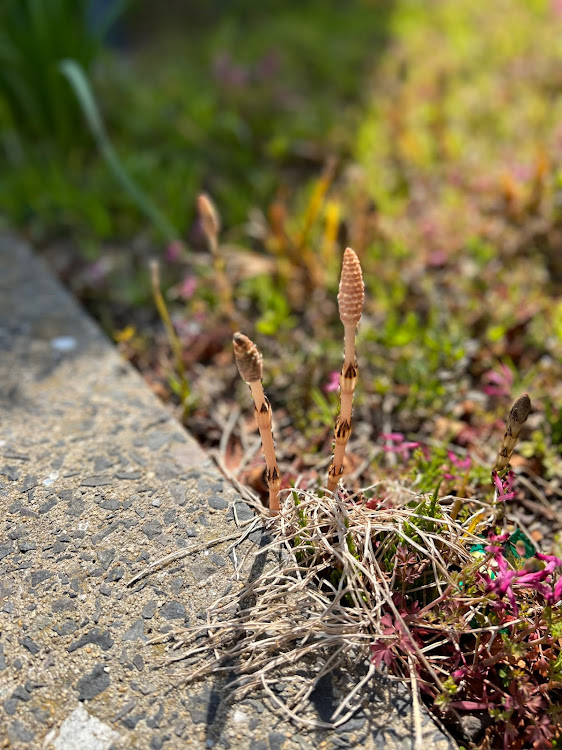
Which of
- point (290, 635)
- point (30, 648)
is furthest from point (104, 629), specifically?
point (290, 635)

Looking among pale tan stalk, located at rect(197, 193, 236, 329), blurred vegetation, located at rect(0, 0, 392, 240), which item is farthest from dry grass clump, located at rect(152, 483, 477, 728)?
blurred vegetation, located at rect(0, 0, 392, 240)

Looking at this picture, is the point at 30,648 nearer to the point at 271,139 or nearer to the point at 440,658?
the point at 440,658

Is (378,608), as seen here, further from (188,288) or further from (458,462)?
(188,288)

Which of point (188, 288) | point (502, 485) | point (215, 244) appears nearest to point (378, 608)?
point (502, 485)

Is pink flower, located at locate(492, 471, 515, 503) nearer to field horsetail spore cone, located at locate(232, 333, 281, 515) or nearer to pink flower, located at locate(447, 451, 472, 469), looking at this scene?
pink flower, located at locate(447, 451, 472, 469)

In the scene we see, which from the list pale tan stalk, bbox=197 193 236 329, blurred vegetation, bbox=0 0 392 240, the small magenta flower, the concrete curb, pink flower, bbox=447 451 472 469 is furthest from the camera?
blurred vegetation, bbox=0 0 392 240

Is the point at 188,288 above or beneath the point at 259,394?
beneath

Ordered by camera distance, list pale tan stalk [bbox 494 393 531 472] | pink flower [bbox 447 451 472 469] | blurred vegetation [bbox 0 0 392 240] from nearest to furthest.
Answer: pale tan stalk [bbox 494 393 531 472], pink flower [bbox 447 451 472 469], blurred vegetation [bbox 0 0 392 240]

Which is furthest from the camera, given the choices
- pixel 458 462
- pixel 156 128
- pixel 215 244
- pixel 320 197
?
pixel 156 128

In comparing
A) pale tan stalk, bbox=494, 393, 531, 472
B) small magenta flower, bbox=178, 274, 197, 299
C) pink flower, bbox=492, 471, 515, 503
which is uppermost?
pale tan stalk, bbox=494, 393, 531, 472
